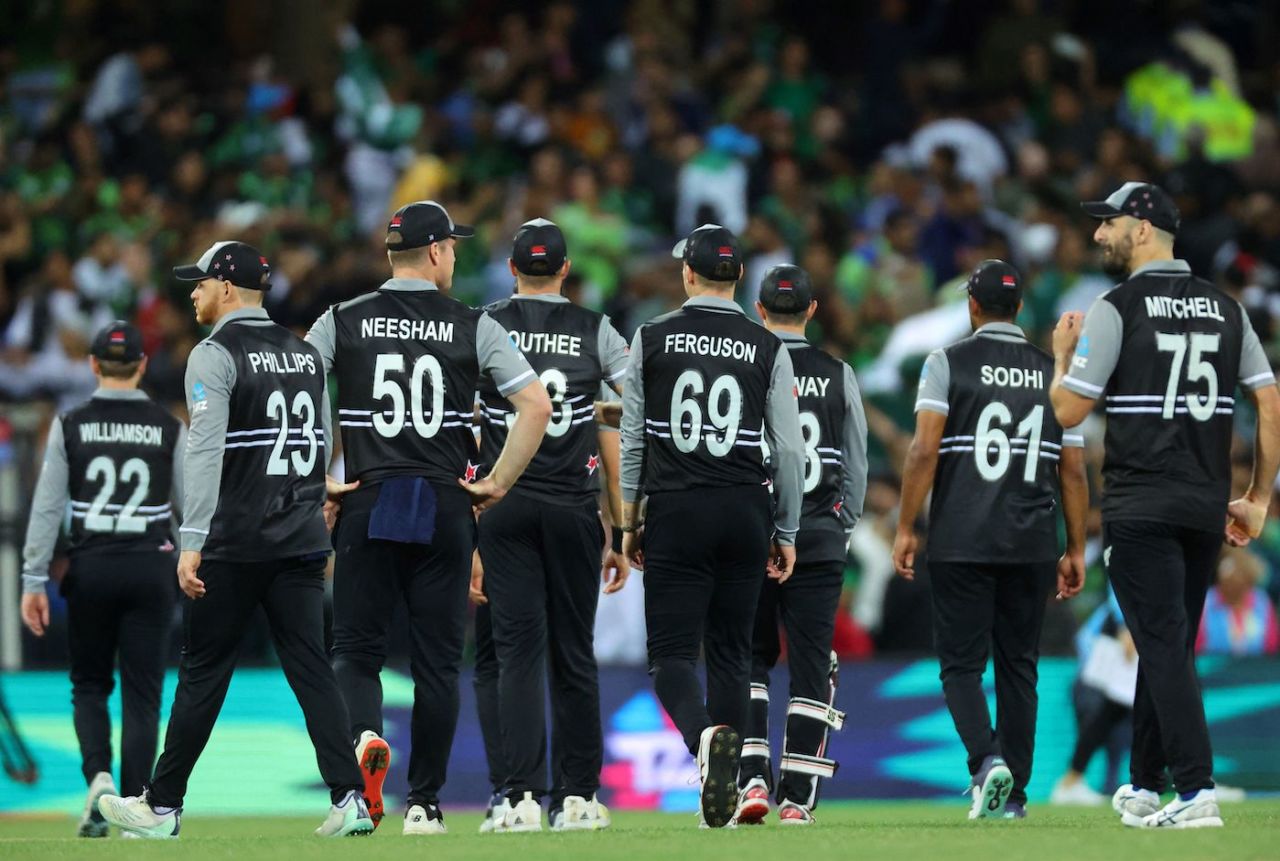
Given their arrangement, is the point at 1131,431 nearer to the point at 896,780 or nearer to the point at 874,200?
the point at 896,780

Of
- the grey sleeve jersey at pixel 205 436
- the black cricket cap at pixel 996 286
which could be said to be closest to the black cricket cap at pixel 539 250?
the grey sleeve jersey at pixel 205 436

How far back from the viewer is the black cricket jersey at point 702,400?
9664 mm

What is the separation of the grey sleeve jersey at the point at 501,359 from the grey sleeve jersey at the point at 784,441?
0.51 meters

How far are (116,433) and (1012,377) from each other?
4.69 m

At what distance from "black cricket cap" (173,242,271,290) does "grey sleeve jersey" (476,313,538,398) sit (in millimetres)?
1019

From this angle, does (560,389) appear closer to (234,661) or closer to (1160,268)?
(234,661)

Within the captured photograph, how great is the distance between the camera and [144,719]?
37.2 feet

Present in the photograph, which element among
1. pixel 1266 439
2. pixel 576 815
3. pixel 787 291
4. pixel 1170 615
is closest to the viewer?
pixel 1170 615

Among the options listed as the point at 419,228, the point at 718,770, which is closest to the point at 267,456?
the point at 419,228

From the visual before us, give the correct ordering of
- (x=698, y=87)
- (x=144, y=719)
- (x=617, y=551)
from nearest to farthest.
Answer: (x=617, y=551) < (x=144, y=719) < (x=698, y=87)

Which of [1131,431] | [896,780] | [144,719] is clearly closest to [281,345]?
[144,719]

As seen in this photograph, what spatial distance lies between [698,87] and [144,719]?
41.7 ft

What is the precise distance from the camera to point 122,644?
11.4 metres

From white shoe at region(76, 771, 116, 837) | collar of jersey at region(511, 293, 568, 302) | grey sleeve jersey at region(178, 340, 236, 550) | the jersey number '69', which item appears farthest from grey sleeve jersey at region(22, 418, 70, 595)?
the jersey number '69'
